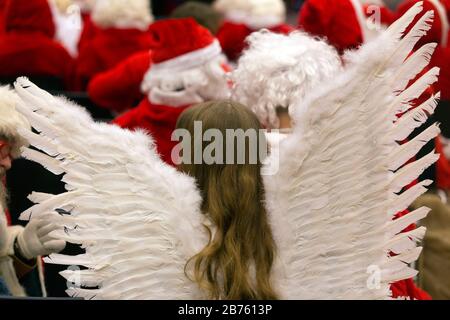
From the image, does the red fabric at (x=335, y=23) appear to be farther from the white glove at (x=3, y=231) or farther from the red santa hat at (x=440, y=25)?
the white glove at (x=3, y=231)

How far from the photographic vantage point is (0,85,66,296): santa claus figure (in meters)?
2.63

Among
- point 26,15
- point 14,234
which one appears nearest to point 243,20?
point 26,15

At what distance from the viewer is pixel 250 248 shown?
91.4 inches

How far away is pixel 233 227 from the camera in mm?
2320

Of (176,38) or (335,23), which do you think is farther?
(335,23)

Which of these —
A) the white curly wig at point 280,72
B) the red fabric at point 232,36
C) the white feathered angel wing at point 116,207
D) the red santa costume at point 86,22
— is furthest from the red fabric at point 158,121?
the red santa costume at point 86,22

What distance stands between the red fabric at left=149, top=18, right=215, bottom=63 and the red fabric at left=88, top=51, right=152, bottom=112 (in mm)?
730

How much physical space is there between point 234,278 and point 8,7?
4.01 meters

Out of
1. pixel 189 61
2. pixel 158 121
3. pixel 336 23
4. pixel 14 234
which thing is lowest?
pixel 14 234

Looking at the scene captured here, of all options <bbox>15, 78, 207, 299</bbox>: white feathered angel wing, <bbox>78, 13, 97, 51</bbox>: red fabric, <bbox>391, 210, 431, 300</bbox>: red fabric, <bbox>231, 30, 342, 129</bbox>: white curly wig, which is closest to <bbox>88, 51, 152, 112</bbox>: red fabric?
<bbox>78, 13, 97, 51</bbox>: red fabric

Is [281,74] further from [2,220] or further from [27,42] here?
[27,42]

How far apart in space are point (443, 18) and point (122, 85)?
167 cm

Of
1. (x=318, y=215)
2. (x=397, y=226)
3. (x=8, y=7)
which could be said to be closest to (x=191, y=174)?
(x=318, y=215)
